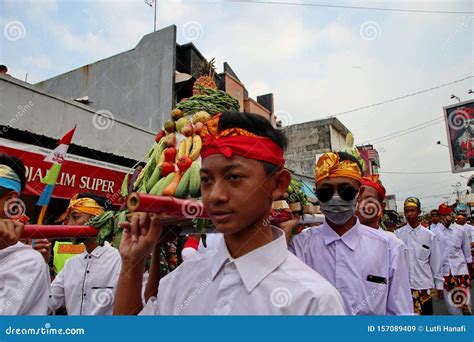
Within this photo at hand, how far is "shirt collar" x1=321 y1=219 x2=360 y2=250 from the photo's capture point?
7.54 feet

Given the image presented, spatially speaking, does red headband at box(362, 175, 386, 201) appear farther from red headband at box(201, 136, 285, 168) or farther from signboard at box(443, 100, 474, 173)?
signboard at box(443, 100, 474, 173)

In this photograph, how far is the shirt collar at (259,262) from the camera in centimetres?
125

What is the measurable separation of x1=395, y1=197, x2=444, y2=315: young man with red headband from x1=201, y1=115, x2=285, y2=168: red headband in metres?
5.58

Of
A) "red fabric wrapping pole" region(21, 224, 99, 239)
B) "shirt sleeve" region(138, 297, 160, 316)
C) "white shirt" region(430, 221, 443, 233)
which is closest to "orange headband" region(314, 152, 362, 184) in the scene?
"shirt sleeve" region(138, 297, 160, 316)

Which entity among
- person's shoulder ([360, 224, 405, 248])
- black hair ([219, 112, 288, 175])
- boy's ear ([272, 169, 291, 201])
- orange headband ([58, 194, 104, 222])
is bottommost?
person's shoulder ([360, 224, 405, 248])

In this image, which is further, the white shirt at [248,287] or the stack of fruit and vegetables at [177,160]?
the stack of fruit and vegetables at [177,160]

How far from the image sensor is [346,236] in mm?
2322

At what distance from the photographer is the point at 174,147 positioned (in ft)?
7.07

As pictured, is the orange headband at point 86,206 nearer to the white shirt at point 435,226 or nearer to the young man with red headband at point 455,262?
the young man with red headband at point 455,262

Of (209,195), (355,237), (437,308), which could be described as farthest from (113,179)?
(437,308)

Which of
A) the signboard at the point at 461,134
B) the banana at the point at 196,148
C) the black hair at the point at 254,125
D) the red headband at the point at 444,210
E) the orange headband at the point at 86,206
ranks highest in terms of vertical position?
the signboard at the point at 461,134

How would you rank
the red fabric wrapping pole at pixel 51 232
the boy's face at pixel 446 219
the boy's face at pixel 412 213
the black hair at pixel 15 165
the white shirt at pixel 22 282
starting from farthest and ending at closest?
the boy's face at pixel 446 219
the boy's face at pixel 412 213
the black hair at pixel 15 165
the white shirt at pixel 22 282
the red fabric wrapping pole at pixel 51 232

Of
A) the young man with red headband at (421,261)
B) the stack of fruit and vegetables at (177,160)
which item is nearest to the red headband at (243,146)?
the stack of fruit and vegetables at (177,160)

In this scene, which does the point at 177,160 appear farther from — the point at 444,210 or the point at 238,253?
the point at 444,210
